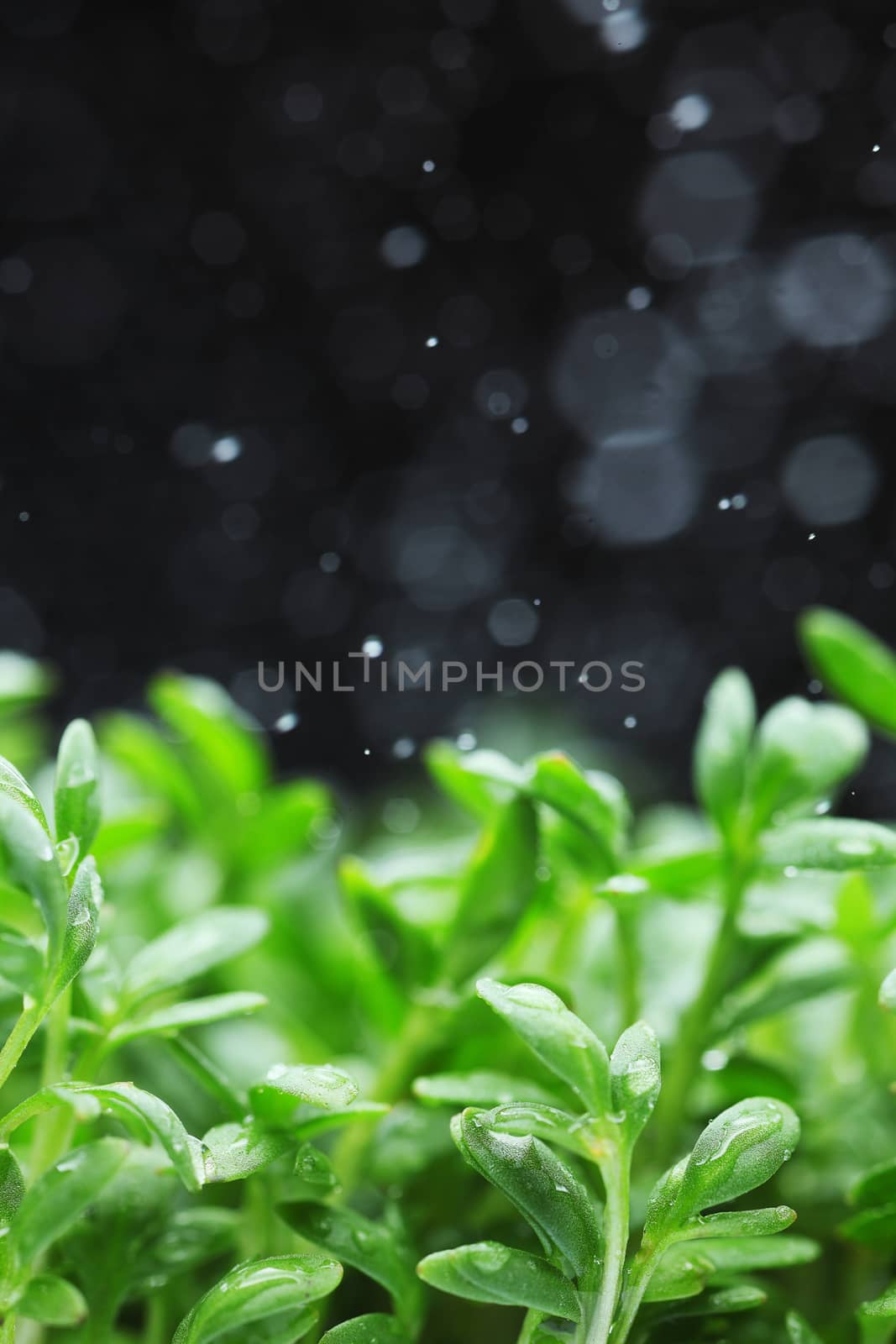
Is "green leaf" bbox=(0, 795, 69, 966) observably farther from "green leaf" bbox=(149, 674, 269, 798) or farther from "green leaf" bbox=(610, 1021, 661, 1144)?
"green leaf" bbox=(149, 674, 269, 798)

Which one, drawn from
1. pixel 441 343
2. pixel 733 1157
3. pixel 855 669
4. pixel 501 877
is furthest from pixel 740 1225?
pixel 441 343

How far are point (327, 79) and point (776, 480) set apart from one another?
0.47 metres

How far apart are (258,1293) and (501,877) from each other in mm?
131

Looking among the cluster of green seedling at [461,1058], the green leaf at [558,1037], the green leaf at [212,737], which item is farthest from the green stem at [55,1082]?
the green leaf at [212,737]

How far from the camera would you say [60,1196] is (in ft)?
0.70

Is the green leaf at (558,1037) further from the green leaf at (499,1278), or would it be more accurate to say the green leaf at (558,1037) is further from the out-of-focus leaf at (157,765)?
the out-of-focus leaf at (157,765)

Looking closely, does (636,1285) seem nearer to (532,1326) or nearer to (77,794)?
(532,1326)

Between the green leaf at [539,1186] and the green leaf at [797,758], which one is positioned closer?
the green leaf at [539,1186]

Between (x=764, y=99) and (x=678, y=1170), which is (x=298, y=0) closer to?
(x=764, y=99)

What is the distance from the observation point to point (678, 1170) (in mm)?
250

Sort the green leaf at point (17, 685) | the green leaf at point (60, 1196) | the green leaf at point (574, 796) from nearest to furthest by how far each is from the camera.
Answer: the green leaf at point (60, 1196)
the green leaf at point (574, 796)
the green leaf at point (17, 685)

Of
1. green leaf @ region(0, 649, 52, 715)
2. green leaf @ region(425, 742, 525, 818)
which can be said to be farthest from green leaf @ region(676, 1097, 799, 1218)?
green leaf @ region(0, 649, 52, 715)

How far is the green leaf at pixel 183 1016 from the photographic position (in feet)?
0.89

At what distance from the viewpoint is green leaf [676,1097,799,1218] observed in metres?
0.24
